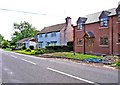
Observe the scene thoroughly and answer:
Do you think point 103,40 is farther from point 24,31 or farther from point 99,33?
point 24,31

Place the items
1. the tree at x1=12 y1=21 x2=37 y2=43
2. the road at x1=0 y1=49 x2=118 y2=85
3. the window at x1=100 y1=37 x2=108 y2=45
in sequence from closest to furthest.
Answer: the road at x1=0 y1=49 x2=118 y2=85, the window at x1=100 y1=37 x2=108 y2=45, the tree at x1=12 y1=21 x2=37 y2=43

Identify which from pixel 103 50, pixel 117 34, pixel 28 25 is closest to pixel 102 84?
pixel 117 34

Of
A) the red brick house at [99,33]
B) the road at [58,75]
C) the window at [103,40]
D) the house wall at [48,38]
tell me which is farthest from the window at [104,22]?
the house wall at [48,38]

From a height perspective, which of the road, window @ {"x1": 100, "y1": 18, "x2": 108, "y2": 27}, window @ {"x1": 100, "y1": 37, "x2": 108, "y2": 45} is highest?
window @ {"x1": 100, "y1": 18, "x2": 108, "y2": 27}

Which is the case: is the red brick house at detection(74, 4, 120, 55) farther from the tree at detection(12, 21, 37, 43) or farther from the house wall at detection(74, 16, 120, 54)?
the tree at detection(12, 21, 37, 43)

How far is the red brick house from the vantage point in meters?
34.5

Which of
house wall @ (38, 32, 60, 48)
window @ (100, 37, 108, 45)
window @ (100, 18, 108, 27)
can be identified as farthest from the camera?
house wall @ (38, 32, 60, 48)

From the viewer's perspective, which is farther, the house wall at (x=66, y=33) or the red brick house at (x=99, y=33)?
the house wall at (x=66, y=33)

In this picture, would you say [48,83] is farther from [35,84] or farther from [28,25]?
[28,25]

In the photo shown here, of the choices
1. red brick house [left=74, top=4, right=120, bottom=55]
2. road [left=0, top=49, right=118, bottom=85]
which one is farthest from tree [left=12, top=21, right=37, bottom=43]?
road [left=0, top=49, right=118, bottom=85]

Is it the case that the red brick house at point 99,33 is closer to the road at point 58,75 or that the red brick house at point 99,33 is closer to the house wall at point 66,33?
the house wall at point 66,33

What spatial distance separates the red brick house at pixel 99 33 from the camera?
34.5 metres

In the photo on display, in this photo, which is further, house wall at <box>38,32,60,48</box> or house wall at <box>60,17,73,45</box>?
house wall at <box>38,32,60,48</box>

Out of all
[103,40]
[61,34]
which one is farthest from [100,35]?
[61,34]
